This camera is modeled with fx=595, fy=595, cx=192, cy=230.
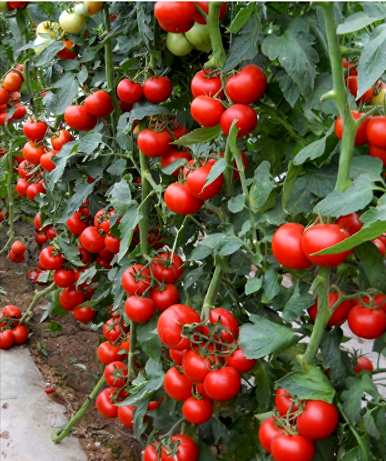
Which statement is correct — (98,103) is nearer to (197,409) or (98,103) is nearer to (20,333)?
(197,409)

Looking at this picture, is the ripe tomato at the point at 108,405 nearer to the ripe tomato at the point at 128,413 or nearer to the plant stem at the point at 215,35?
the ripe tomato at the point at 128,413

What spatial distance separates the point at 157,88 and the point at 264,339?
54cm

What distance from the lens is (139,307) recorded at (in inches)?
45.4

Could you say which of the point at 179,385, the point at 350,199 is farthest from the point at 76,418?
the point at 350,199

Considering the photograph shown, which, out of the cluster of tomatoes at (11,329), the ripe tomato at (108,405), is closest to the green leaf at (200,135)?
the ripe tomato at (108,405)

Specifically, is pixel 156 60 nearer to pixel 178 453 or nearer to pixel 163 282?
pixel 163 282

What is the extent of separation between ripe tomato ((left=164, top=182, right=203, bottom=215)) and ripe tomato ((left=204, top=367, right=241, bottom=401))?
26cm

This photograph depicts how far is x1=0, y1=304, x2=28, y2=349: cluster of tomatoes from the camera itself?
2.21 meters

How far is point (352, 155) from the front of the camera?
2.45ft

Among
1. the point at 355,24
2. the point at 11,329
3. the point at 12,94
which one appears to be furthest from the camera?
the point at 11,329

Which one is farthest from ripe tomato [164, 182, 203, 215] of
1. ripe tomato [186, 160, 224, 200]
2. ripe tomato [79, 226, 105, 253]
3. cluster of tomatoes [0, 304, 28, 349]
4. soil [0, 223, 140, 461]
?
cluster of tomatoes [0, 304, 28, 349]

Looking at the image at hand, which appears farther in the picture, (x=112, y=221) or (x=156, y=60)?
(x=112, y=221)

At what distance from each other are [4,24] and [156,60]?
171 centimetres

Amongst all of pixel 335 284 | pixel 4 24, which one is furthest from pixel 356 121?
pixel 4 24
